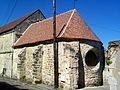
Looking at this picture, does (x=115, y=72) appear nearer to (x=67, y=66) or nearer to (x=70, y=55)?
(x=70, y=55)

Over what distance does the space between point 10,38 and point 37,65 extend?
9484mm

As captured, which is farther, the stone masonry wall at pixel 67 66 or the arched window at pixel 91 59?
the arched window at pixel 91 59

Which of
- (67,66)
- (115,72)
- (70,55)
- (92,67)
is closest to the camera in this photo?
(115,72)

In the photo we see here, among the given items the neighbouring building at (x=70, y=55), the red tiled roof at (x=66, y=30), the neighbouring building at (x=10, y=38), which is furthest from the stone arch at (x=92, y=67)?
the neighbouring building at (x=10, y=38)

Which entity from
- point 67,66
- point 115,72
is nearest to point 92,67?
point 67,66

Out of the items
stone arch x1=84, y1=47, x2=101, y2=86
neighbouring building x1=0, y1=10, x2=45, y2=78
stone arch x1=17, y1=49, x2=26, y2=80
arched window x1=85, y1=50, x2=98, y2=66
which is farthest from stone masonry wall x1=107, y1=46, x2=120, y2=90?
neighbouring building x1=0, y1=10, x2=45, y2=78

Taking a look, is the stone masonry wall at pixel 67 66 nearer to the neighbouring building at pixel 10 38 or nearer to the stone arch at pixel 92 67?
the stone arch at pixel 92 67

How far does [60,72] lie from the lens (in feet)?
66.3

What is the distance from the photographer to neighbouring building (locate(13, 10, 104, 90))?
63.6 ft

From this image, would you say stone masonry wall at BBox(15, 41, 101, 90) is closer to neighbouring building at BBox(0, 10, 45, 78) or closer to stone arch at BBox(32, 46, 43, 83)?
stone arch at BBox(32, 46, 43, 83)

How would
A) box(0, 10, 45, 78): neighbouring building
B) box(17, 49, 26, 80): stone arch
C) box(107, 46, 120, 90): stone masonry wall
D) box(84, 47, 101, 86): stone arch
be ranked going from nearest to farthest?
box(107, 46, 120, 90): stone masonry wall, box(84, 47, 101, 86): stone arch, box(17, 49, 26, 80): stone arch, box(0, 10, 45, 78): neighbouring building

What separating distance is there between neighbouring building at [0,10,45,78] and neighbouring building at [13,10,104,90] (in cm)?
568

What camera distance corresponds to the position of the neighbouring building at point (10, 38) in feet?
98.4

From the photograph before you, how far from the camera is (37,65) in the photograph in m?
22.6
